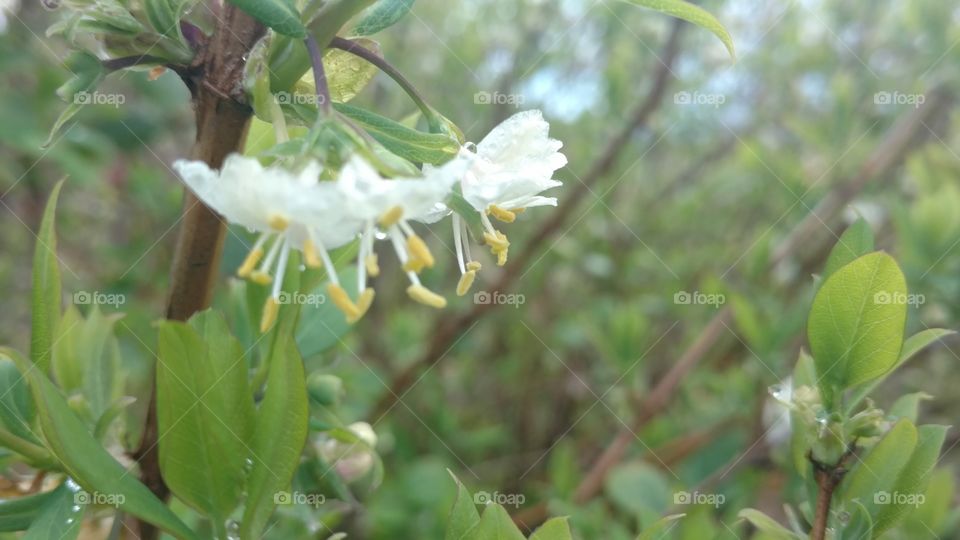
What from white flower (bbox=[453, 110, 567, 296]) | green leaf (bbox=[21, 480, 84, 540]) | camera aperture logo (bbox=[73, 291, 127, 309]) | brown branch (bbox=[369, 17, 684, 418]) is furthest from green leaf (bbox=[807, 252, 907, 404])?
brown branch (bbox=[369, 17, 684, 418])

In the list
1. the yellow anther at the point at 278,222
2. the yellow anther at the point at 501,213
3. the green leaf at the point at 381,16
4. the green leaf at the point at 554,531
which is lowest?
the green leaf at the point at 554,531

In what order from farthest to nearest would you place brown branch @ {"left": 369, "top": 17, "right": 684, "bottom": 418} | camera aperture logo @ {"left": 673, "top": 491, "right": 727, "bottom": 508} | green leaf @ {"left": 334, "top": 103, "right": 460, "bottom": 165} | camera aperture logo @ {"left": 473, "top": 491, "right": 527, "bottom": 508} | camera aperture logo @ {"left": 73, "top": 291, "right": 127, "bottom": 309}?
brown branch @ {"left": 369, "top": 17, "right": 684, "bottom": 418} < camera aperture logo @ {"left": 673, "top": 491, "right": 727, "bottom": 508} < camera aperture logo @ {"left": 73, "top": 291, "right": 127, "bottom": 309} < camera aperture logo @ {"left": 473, "top": 491, "right": 527, "bottom": 508} < green leaf @ {"left": 334, "top": 103, "right": 460, "bottom": 165}

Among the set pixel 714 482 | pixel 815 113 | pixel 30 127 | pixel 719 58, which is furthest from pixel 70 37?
pixel 815 113

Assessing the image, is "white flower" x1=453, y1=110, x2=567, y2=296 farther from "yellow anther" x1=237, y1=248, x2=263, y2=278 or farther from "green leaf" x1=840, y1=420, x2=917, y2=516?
"green leaf" x1=840, y1=420, x2=917, y2=516

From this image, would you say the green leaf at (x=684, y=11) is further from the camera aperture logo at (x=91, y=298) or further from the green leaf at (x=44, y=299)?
the camera aperture logo at (x=91, y=298)

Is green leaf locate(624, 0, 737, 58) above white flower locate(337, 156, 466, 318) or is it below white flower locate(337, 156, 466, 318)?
above

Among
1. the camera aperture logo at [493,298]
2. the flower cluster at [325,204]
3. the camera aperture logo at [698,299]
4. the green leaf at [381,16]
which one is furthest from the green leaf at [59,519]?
the camera aperture logo at [698,299]
